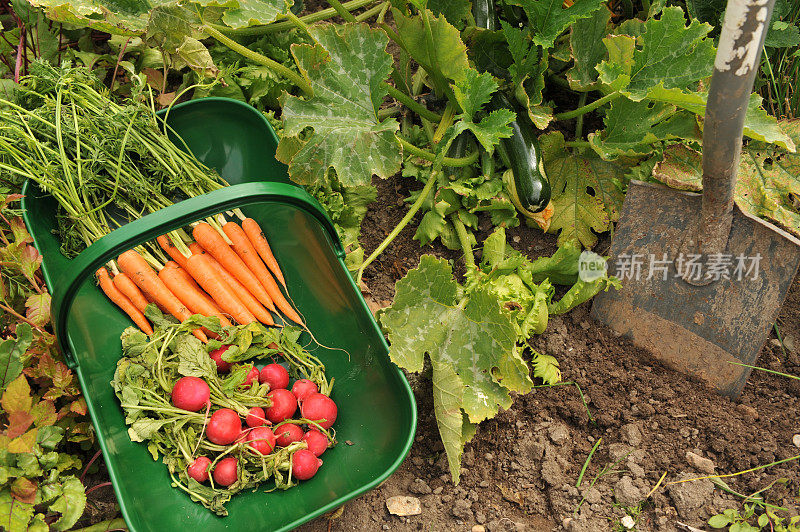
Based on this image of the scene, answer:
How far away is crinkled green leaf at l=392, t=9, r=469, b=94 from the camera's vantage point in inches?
82.0

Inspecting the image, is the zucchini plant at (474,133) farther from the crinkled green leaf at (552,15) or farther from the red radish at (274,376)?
the red radish at (274,376)

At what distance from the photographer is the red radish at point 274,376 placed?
6.78 feet

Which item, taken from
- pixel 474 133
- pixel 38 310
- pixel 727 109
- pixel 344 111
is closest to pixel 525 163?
pixel 474 133

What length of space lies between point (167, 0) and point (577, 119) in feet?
5.43

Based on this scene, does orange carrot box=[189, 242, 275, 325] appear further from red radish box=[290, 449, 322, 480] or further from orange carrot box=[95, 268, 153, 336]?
red radish box=[290, 449, 322, 480]

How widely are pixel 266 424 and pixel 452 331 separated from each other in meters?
0.66

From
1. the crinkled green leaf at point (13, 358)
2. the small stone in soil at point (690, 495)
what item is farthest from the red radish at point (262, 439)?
the small stone in soil at point (690, 495)

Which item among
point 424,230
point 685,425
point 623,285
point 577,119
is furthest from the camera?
point 577,119

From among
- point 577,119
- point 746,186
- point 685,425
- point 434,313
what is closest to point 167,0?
point 434,313

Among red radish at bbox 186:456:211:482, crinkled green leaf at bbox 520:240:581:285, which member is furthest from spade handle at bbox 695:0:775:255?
red radish at bbox 186:456:211:482

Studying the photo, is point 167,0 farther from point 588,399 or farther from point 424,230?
point 588,399

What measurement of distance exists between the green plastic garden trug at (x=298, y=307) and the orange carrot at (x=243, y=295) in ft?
0.43

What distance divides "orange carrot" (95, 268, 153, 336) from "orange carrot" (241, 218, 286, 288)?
1.53 feet

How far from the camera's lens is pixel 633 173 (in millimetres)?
2377
